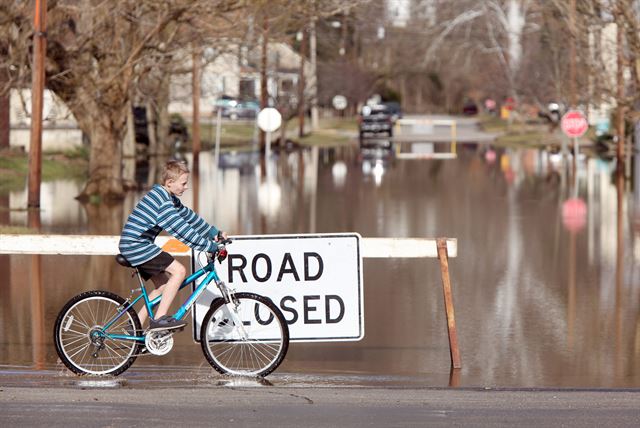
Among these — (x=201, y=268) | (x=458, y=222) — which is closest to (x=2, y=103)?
(x=458, y=222)

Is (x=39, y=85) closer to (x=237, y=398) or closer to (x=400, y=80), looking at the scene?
(x=237, y=398)

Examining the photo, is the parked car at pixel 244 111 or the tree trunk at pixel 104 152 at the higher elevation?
the parked car at pixel 244 111

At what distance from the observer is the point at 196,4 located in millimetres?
24078

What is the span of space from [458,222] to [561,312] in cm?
966

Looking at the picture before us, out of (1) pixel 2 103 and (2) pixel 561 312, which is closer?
(2) pixel 561 312

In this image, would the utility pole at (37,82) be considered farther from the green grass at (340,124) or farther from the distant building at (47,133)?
the green grass at (340,124)

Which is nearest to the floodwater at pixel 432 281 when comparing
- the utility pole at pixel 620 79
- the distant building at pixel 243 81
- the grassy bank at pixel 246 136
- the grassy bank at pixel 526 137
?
the utility pole at pixel 620 79

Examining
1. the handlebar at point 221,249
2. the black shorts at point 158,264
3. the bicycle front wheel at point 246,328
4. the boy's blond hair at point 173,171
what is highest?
the boy's blond hair at point 173,171

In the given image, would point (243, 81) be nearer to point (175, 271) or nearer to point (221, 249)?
point (175, 271)

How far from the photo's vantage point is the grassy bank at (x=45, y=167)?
32.5m

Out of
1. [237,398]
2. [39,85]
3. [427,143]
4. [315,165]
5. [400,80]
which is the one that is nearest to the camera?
[237,398]

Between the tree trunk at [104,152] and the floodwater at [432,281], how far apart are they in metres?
0.59

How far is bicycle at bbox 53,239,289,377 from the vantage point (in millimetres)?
9594

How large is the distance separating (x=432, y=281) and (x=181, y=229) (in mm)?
6911
